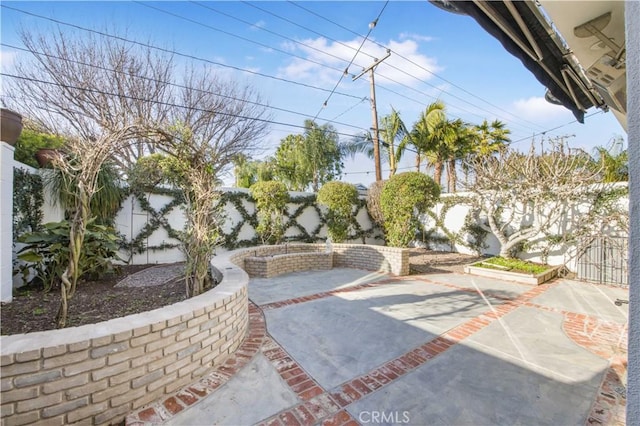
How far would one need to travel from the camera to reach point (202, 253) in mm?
3963

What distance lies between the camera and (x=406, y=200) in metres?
8.33

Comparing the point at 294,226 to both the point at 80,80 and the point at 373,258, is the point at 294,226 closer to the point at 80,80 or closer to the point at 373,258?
the point at 373,258

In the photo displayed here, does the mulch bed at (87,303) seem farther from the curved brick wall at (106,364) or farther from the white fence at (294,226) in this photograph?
the curved brick wall at (106,364)

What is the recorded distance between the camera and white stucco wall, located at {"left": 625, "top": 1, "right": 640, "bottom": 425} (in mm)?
Result: 824

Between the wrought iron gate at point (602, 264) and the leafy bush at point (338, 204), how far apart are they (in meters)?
6.32

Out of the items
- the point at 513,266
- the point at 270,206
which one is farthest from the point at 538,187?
the point at 270,206

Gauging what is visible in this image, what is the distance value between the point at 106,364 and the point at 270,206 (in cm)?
722

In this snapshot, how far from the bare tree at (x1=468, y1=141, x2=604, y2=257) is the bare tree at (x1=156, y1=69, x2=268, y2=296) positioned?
7.83 meters

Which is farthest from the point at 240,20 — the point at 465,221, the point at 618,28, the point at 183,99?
the point at 465,221

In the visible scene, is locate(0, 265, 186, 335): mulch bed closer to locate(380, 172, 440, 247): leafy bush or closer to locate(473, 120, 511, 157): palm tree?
locate(380, 172, 440, 247): leafy bush

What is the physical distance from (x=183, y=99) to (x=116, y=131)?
36.8ft

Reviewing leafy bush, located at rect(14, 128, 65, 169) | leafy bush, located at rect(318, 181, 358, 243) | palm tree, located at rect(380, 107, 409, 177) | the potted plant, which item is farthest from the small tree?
the potted plant

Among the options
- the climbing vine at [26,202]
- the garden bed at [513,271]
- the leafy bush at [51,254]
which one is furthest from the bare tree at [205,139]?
the garden bed at [513,271]

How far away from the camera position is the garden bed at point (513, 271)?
669cm
